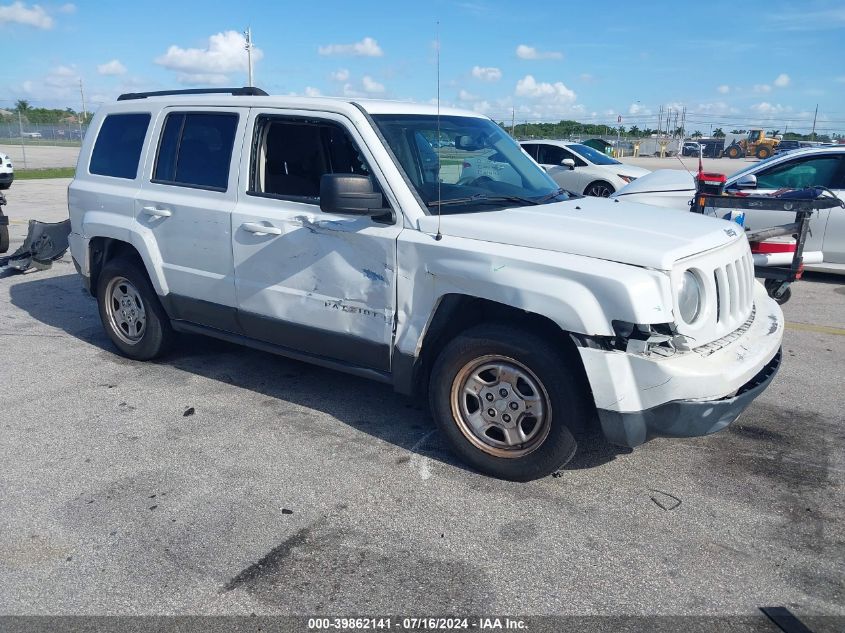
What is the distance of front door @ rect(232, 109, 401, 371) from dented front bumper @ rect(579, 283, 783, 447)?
4.25 feet

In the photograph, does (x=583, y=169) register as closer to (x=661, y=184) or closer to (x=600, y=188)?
(x=600, y=188)

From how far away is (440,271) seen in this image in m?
3.85

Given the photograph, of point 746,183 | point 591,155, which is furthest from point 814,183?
point 591,155

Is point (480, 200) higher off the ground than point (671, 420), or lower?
higher

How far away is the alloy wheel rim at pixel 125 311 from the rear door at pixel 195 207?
1.67ft

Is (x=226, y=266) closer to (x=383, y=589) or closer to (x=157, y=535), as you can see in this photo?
(x=157, y=535)

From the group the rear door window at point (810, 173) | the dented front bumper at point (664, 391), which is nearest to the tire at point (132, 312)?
the dented front bumper at point (664, 391)

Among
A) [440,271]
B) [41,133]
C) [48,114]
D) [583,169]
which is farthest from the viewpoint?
[48,114]

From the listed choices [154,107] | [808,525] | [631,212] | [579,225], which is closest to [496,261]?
[579,225]

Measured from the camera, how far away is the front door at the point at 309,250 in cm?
416

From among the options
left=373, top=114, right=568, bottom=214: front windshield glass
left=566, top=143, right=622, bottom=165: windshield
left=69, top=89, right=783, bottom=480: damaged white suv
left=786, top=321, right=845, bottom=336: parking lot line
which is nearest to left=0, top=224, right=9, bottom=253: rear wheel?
left=69, top=89, right=783, bottom=480: damaged white suv

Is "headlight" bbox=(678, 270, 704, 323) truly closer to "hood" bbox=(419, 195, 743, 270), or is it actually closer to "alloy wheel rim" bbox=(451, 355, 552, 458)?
"hood" bbox=(419, 195, 743, 270)

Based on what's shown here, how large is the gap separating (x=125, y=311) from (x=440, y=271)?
10.5 feet

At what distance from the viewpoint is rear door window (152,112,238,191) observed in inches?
192
